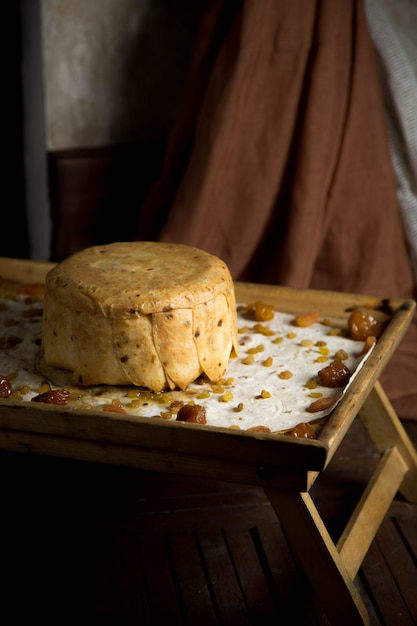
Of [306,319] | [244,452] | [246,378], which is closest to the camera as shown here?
[244,452]

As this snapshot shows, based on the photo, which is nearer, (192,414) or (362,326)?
(192,414)

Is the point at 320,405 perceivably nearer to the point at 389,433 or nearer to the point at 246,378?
the point at 246,378

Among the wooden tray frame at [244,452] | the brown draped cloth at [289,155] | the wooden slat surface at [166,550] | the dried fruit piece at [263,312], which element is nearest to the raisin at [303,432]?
the wooden tray frame at [244,452]

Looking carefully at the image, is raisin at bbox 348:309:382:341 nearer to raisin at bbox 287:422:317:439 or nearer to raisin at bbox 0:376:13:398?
raisin at bbox 287:422:317:439

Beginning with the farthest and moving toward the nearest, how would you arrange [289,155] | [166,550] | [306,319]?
[289,155]
[306,319]
[166,550]

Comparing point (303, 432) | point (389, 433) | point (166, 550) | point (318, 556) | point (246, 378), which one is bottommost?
point (166, 550)

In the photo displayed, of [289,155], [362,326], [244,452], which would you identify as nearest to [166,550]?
[244,452]

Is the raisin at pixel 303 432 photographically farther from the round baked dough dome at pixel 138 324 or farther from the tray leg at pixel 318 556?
the round baked dough dome at pixel 138 324
